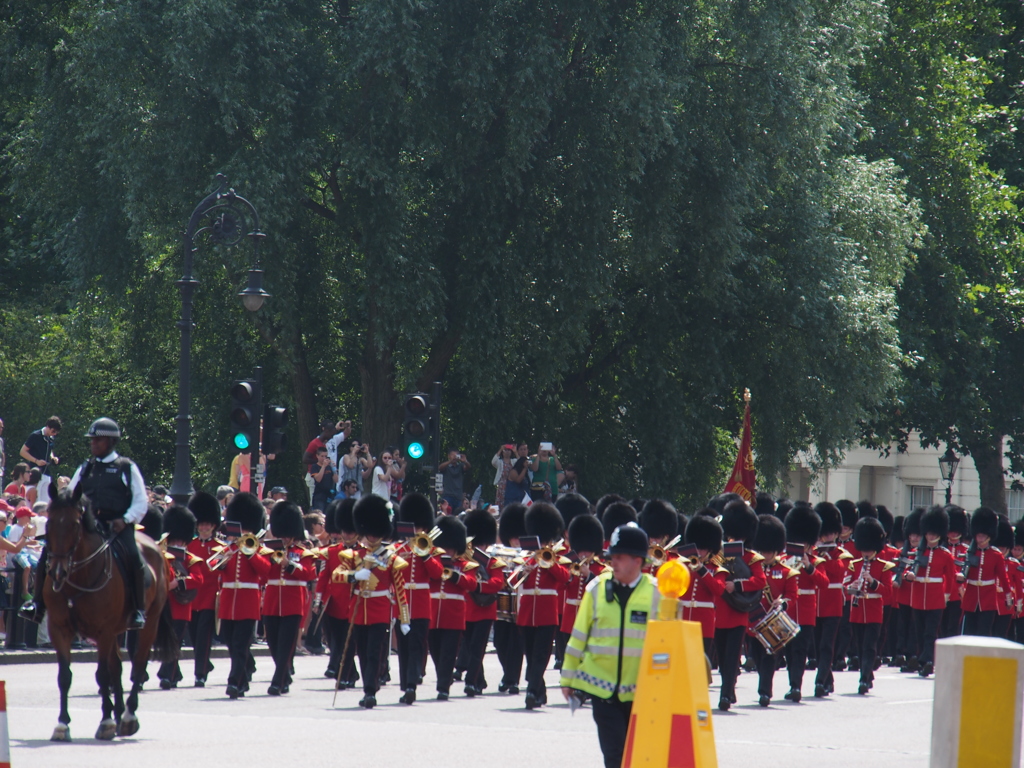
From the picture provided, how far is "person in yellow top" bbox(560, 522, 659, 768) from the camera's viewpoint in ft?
26.0

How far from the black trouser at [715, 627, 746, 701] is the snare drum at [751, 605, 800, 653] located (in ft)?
0.98

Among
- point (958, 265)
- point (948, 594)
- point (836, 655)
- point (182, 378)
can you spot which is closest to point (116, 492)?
point (182, 378)

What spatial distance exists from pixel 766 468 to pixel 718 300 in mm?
3219

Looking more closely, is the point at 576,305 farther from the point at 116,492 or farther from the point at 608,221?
the point at 116,492

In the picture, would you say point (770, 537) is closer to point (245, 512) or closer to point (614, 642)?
point (245, 512)

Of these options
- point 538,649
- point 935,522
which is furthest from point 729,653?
point 935,522

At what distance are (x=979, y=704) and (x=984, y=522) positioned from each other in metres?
14.2

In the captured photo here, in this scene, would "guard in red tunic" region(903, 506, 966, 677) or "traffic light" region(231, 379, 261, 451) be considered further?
"traffic light" region(231, 379, 261, 451)

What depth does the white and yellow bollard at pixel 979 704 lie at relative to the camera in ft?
19.7

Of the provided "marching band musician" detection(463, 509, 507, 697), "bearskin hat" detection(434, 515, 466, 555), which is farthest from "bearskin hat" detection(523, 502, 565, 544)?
"bearskin hat" detection(434, 515, 466, 555)

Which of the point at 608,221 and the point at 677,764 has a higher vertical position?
the point at 608,221

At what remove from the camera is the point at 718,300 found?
86.9 feet

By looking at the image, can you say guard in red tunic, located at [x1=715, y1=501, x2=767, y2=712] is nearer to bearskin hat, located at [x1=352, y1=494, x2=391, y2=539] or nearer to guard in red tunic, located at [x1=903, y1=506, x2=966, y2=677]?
bearskin hat, located at [x1=352, y1=494, x2=391, y2=539]

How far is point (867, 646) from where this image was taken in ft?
53.6
